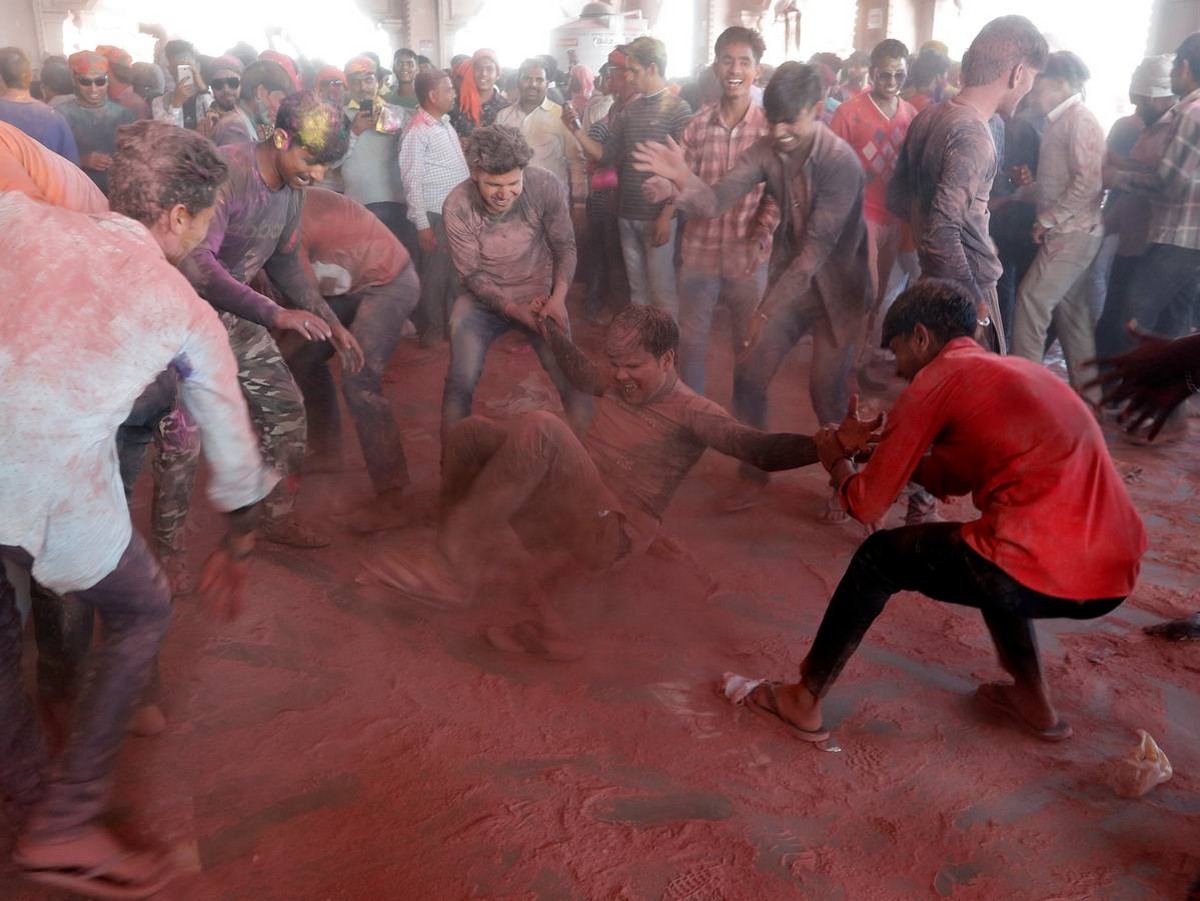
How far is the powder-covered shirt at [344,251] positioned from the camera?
4.45 metres

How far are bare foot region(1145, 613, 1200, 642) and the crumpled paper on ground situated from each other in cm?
98

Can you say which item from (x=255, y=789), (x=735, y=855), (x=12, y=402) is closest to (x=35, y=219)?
(x=12, y=402)

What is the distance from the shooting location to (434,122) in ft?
21.2

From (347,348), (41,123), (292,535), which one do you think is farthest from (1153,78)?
(41,123)

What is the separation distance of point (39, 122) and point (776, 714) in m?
4.96

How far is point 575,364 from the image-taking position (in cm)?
417

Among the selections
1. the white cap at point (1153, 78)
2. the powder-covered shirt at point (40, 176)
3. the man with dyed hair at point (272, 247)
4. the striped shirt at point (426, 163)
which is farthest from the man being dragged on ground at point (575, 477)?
the white cap at point (1153, 78)

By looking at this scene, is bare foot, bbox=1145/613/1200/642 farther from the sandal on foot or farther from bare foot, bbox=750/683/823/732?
the sandal on foot

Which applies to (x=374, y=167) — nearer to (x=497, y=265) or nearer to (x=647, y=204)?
(x=647, y=204)

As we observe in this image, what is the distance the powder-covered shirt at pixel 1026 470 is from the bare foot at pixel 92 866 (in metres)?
2.10

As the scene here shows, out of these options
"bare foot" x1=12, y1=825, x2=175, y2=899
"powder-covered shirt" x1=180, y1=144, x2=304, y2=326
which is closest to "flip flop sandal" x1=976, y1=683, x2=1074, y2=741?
"bare foot" x1=12, y1=825, x2=175, y2=899

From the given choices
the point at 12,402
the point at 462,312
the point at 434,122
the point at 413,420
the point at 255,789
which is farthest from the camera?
the point at 434,122

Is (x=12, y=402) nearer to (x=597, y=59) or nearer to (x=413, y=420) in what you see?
(x=413, y=420)

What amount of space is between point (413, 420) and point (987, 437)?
4.13 m
